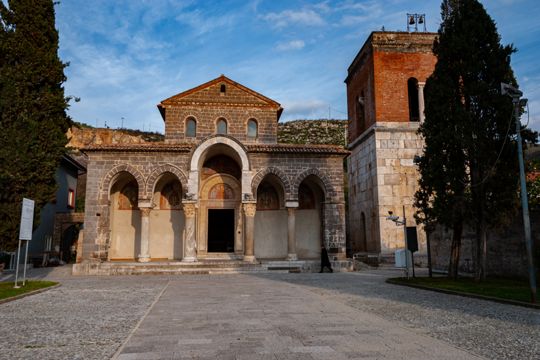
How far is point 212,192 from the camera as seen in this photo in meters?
21.9

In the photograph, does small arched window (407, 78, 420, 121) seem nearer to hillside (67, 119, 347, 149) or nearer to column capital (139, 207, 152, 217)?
column capital (139, 207, 152, 217)

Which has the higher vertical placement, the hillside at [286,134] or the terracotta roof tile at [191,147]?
the hillside at [286,134]

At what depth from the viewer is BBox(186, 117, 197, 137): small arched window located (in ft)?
74.2

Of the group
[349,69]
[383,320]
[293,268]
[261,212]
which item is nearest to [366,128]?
[349,69]

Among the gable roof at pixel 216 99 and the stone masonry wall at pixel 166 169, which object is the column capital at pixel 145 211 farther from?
the gable roof at pixel 216 99

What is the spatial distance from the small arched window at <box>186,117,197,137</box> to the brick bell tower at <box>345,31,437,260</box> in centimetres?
1048

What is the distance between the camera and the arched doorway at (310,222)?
2227 centimetres

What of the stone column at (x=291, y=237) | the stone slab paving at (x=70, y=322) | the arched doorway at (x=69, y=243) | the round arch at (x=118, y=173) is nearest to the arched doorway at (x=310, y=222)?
the stone column at (x=291, y=237)

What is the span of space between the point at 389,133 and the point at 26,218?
18.8 metres

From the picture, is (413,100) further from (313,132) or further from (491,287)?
(313,132)

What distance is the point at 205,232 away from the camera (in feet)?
70.7

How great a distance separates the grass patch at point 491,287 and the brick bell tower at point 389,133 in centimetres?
876

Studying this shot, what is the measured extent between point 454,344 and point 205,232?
17211 millimetres

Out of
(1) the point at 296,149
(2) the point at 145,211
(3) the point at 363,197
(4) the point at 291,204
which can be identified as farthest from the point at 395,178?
(2) the point at 145,211
